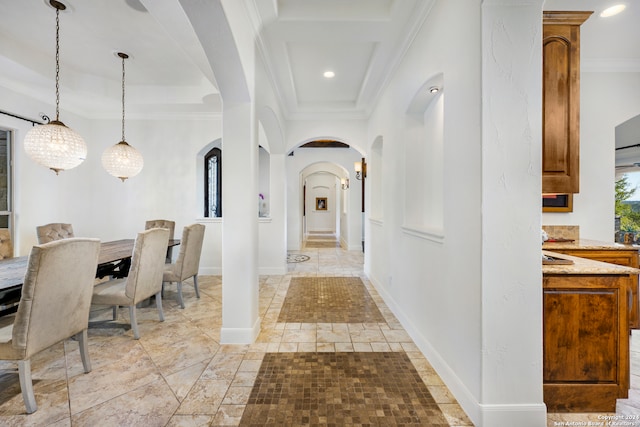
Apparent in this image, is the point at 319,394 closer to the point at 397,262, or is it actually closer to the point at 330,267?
the point at 397,262

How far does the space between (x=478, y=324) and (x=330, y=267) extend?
4.23m

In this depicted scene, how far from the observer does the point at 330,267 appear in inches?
225

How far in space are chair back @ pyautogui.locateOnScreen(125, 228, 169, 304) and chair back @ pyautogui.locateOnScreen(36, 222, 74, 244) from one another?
162 centimetres

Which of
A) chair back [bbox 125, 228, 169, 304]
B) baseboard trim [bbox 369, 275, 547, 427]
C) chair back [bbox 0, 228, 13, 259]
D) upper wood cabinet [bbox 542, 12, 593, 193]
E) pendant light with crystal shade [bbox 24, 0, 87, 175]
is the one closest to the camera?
baseboard trim [bbox 369, 275, 547, 427]

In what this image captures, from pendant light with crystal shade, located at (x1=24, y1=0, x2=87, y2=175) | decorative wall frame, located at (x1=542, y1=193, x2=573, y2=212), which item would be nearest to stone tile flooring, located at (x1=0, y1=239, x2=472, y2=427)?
pendant light with crystal shade, located at (x1=24, y1=0, x2=87, y2=175)

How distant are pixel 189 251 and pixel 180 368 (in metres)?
1.59

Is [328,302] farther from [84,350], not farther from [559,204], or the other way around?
[559,204]

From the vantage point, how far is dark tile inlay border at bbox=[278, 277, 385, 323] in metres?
3.11

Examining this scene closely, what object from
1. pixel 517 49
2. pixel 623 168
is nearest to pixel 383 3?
pixel 517 49

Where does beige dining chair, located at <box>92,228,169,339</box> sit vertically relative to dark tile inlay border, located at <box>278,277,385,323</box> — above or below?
above

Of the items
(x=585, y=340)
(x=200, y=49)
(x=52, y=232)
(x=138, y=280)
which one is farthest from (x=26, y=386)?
(x=585, y=340)

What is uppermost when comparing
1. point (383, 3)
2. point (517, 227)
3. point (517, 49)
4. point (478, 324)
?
point (383, 3)

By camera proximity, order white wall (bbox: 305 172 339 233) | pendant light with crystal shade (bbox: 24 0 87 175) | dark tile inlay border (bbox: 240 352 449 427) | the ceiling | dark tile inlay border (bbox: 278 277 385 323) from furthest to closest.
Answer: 1. white wall (bbox: 305 172 339 233)
2. dark tile inlay border (bbox: 278 277 385 323)
3. pendant light with crystal shade (bbox: 24 0 87 175)
4. the ceiling
5. dark tile inlay border (bbox: 240 352 449 427)

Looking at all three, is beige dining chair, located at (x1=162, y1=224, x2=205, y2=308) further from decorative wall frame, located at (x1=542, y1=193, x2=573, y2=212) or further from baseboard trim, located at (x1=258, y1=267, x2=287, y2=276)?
decorative wall frame, located at (x1=542, y1=193, x2=573, y2=212)
